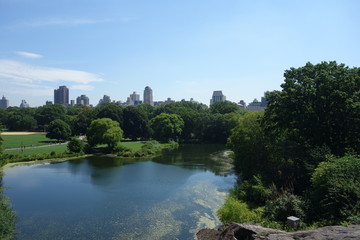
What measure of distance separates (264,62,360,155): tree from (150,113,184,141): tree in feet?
135

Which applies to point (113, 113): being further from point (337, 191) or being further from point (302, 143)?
point (337, 191)

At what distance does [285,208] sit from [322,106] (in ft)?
37.4

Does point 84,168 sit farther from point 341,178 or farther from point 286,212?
point 341,178

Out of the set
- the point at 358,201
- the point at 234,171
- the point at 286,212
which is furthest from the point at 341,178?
the point at 234,171

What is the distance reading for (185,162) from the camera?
41062 mm

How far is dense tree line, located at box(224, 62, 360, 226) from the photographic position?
54.4ft

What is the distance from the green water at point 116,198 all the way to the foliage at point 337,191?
260 inches

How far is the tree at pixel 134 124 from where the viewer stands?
226 ft

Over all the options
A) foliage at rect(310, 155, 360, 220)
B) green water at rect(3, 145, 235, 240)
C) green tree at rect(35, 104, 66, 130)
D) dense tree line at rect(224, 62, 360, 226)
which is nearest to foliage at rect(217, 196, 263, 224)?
dense tree line at rect(224, 62, 360, 226)

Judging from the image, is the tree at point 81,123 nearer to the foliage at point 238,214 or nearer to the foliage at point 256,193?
the foliage at point 256,193

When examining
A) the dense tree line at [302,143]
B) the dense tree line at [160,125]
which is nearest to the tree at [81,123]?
the dense tree line at [160,125]

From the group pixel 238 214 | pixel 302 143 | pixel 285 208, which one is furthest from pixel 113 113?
pixel 285 208

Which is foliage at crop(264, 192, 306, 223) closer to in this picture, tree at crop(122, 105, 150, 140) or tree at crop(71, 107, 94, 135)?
→ tree at crop(122, 105, 150, 140)

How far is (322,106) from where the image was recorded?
23.9 meters
